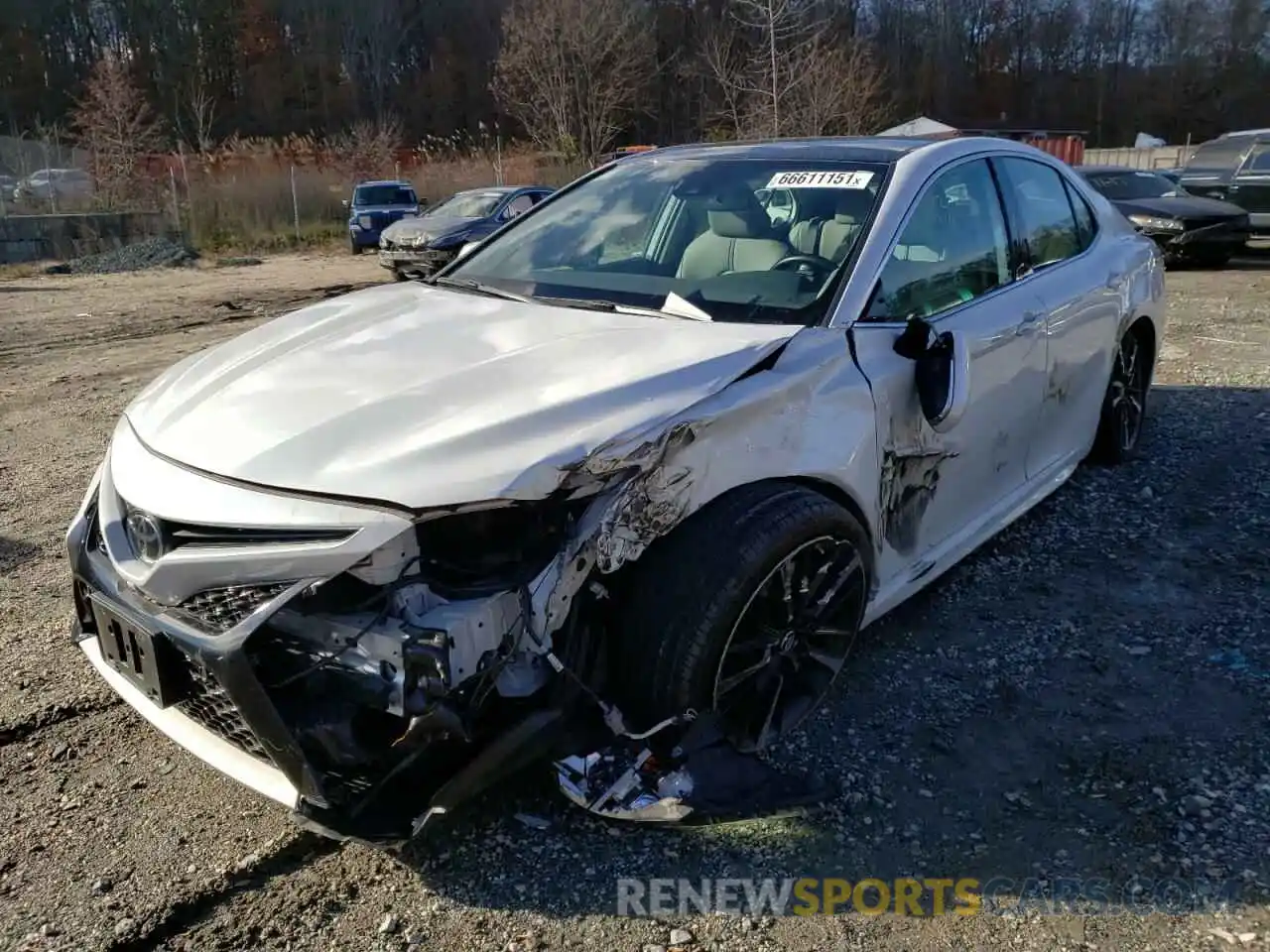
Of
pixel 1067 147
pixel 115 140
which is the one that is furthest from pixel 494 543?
pixel 1067 147

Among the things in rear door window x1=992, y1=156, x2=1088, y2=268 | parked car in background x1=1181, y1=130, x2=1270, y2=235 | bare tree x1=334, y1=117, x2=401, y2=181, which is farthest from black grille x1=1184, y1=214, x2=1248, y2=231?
bare tree x1=334, y1=117, x2=401, y2=181

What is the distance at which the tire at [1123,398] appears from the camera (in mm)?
4703

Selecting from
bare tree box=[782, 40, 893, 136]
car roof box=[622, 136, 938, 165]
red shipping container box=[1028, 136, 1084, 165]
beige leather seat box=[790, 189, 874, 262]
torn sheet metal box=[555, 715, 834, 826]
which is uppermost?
bare tree box=[782, 40, 893, 136]

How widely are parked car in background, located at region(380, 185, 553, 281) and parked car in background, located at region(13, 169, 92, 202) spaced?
14.7m

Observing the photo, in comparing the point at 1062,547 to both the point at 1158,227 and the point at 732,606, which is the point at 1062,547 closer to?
the point at 732,606

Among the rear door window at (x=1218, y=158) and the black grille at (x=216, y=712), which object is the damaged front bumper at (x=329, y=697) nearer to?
the black grille at (x=216, y=712)

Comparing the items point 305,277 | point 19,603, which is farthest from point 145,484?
point 305,277

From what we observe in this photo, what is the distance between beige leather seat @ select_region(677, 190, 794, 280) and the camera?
3.17 meters

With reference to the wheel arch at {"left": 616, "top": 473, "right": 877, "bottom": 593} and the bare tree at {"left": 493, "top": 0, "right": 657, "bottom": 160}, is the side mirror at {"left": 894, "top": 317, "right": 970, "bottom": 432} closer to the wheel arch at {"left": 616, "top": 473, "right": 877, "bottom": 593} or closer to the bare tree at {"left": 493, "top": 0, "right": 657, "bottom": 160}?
the wheel arch at {"left": 616, "top": 473, "right": 877, "bottom": 593}

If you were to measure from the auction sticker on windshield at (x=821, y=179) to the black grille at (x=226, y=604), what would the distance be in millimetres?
2173

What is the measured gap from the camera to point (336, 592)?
6.77 ft

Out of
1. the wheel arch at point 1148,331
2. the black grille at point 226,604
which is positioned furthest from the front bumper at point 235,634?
the wheel arch at point 1148,331

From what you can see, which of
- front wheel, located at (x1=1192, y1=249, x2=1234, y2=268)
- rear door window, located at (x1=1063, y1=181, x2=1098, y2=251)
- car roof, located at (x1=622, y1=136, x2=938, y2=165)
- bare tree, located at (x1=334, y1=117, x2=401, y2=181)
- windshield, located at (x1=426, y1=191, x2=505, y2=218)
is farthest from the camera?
bare tree, located at (x1=334, y1=117, x2=401, y2=181)

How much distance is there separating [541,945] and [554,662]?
1.95 ft
